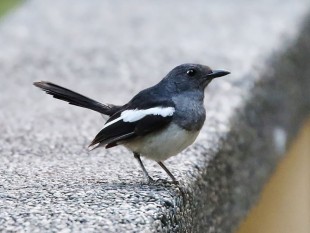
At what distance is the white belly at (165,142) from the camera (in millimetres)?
3213

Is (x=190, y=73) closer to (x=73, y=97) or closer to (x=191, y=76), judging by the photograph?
(x=191, y=76)

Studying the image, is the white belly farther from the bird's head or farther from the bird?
the bird's head

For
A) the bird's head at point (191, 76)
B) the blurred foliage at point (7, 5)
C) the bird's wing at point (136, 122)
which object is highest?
the blurred foliage at point (7, 5)

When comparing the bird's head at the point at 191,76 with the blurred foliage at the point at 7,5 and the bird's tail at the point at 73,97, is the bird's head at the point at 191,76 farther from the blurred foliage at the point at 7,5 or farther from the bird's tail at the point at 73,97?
the blurred foliage at the point at 7,5

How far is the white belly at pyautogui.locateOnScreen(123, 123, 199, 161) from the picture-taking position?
321 centimetres

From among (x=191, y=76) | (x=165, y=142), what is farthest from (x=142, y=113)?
(x=191, y=76)

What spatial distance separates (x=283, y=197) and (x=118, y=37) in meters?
1.84

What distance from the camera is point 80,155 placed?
12.5ft

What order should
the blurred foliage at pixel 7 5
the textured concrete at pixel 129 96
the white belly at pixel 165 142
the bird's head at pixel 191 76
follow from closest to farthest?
the textured concrete at pixel 129 96
the white belly at pixel 165 142
the bird's head at pixel 191 76
the blurred foliage at pixel 7 5

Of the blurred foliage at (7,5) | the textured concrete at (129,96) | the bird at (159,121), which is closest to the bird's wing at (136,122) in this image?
the bird at (159,121)

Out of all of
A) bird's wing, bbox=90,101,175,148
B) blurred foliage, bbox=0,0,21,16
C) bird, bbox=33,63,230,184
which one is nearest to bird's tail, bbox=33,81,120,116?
bird, bbox=33,63,230,184

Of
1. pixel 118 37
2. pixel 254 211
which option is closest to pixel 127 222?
pixel 254 211

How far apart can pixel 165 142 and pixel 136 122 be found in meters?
0.15

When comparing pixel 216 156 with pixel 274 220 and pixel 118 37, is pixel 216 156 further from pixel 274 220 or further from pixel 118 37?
pixel 118 37
